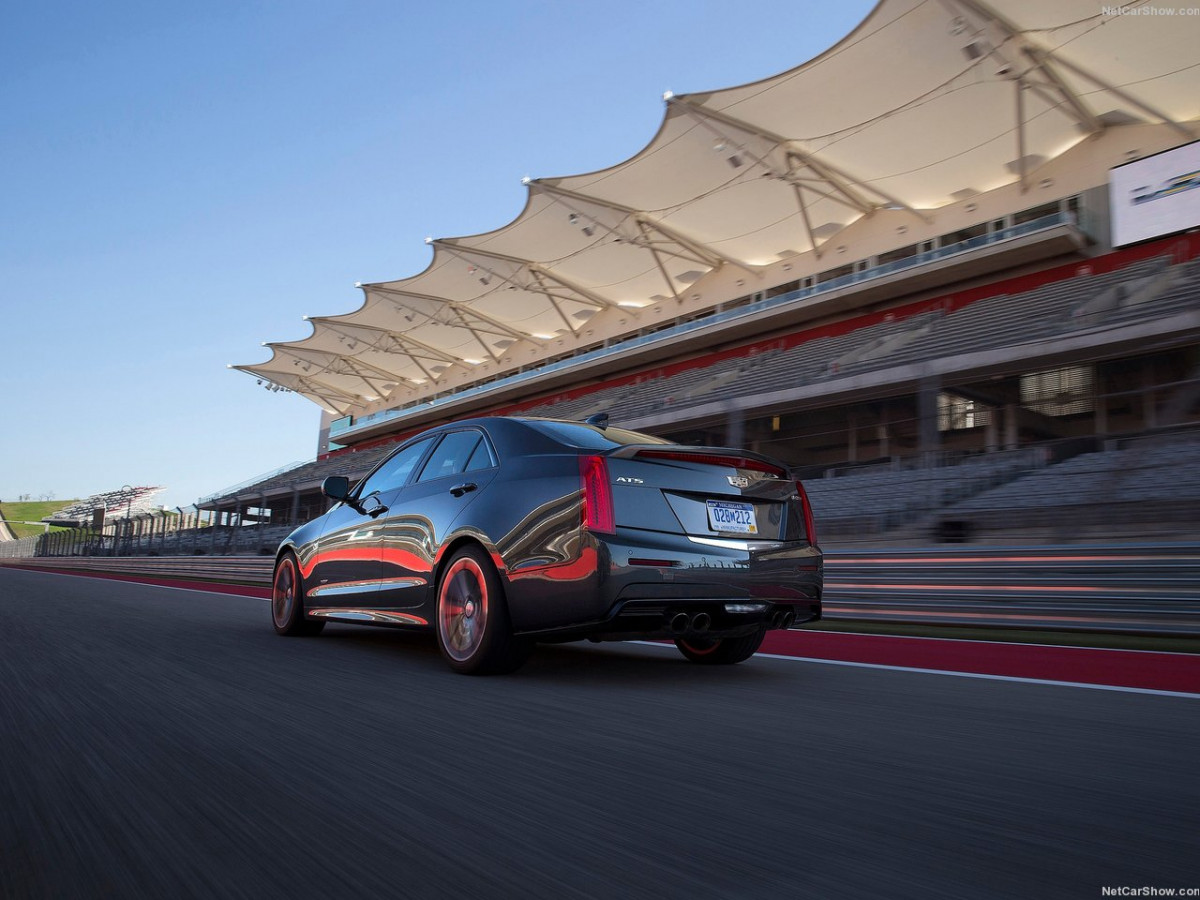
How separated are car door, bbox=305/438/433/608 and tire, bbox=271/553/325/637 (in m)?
0.20

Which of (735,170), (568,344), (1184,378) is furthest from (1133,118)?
(568,344)

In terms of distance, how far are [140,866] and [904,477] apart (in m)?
10.8

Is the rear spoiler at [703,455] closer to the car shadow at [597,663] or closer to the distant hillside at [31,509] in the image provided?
the car shadow at [597,663]

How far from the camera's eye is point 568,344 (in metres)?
46.7

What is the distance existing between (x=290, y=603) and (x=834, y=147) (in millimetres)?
26310

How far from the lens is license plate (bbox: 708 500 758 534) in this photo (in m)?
4.59

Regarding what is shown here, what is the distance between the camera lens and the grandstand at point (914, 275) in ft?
34.3

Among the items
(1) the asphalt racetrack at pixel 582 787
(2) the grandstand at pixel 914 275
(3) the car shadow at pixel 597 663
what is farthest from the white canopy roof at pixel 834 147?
(1) the asphalt racetrack at pixel 582 787

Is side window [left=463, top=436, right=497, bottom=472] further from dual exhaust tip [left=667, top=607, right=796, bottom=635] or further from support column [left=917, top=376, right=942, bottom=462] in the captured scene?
support column [left=917, top=376, right=942, bottom=462]

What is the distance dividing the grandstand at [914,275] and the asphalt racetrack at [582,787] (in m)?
5.72

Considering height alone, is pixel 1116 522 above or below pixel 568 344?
below

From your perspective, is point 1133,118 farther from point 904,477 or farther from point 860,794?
point 860,794

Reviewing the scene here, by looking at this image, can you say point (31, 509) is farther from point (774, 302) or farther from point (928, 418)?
point (928, 418)

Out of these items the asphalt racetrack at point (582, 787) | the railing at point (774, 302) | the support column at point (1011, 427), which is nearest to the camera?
the asphalt racetrack at point (582, 787)
